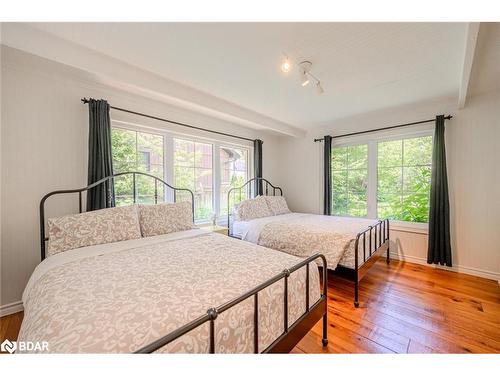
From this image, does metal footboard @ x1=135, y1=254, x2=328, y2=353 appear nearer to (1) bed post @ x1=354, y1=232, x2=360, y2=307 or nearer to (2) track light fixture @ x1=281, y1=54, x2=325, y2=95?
(1) bed post @ x1=354, y1=232, x2=360, y2=307

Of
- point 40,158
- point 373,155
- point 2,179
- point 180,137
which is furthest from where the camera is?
point 373,155

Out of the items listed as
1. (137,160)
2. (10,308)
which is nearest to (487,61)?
(137,160)

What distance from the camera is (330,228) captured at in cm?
268

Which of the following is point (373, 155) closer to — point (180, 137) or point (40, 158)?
point (180, 137)

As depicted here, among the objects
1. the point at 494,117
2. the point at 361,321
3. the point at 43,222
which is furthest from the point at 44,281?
the point at 494,117

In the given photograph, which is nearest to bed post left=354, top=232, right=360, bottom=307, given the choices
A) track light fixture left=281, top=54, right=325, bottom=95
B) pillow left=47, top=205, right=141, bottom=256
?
track light fixture left=281, top=54, right=325, bottom=95

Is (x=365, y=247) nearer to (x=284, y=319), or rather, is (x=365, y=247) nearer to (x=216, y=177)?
(x=284, y=319)

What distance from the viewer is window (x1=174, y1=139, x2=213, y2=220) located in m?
3.21

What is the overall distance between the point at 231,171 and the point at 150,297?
9.97 feet

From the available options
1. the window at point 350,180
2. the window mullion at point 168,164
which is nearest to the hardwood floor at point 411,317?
the window at point 350,180

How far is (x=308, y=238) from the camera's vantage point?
2559 mm
